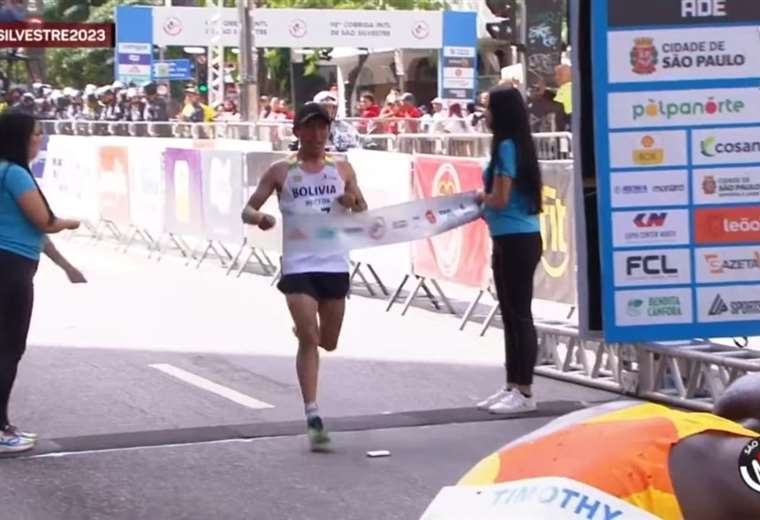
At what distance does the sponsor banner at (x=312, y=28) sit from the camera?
41094mm

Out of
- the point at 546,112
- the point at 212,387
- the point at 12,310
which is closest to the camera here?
the point at 12,310

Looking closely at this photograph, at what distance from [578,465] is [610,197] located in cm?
691

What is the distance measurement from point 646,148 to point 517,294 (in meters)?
1.11

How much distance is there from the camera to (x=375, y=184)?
51.1 ft

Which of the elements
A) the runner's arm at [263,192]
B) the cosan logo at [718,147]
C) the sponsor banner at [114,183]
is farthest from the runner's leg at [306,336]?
the sponsor banner at [114,183]

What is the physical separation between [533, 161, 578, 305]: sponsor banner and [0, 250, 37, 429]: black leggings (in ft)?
14.6

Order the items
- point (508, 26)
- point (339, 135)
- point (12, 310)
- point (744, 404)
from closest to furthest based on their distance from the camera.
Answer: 1. point (744, 404)
2. point (12, 310)
3. point (339, 135)
4. point (508, 26)

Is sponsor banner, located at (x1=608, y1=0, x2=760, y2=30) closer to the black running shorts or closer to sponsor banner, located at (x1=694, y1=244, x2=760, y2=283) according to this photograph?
sponsor banner, located at (x1=694, y1=244, x2=760, y2=283)

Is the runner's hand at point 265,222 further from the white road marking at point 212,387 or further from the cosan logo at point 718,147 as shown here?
the cosan logo at point 718,147

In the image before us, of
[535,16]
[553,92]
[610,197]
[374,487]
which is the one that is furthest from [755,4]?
[535,16]

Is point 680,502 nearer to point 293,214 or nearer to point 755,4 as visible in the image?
point 293,214

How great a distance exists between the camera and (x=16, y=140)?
A: 857 cm

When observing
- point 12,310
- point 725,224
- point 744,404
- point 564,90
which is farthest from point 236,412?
point 564,90

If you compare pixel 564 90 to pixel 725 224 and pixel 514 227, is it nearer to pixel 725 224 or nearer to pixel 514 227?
pixel 725 224
